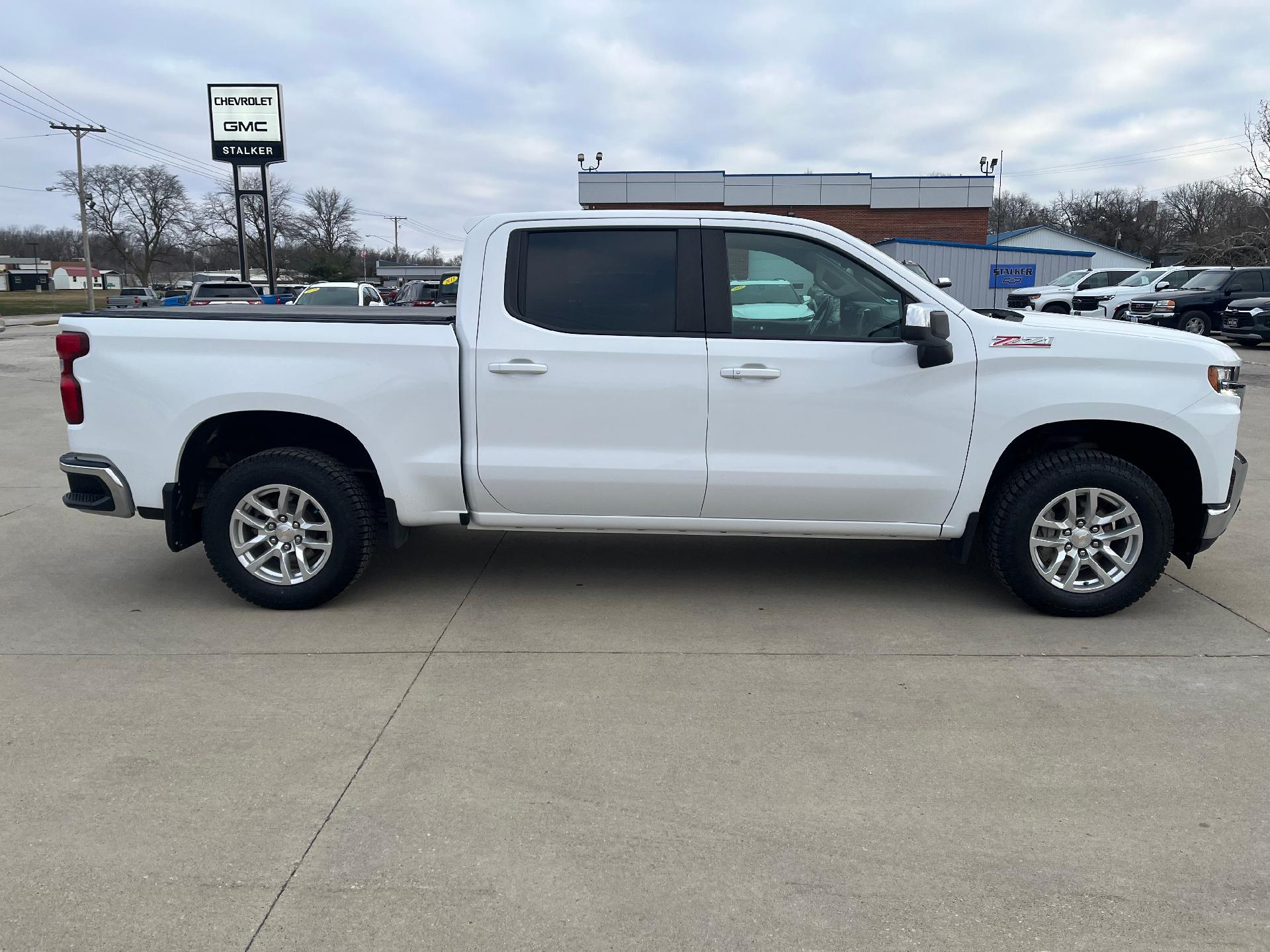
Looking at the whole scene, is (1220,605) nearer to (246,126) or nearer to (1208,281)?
(1208,281)

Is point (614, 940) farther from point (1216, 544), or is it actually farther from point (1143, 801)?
point (1216, 544)

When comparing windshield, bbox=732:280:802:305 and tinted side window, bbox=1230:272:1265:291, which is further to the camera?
tinted side window, bbox=1230:272:1265:291

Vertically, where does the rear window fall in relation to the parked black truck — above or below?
above

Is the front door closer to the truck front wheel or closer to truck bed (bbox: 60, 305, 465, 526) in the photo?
truck bed (bbox: 60, 305, 465, 526)

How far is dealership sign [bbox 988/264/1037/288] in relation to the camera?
1257 inches

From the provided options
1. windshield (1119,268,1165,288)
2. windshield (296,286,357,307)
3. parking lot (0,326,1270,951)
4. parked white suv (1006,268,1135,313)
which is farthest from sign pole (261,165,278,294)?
parking lot (0,326,1270,951)

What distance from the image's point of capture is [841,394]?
15.3ft

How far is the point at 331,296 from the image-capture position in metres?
22.1

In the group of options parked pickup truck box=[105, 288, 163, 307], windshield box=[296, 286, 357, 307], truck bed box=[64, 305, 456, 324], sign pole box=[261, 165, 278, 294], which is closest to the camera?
truck bed box=[64, 305, 456, 324]

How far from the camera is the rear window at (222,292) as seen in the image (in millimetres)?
27469

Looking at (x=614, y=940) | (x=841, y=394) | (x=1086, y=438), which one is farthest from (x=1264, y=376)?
(x=614, y=940)

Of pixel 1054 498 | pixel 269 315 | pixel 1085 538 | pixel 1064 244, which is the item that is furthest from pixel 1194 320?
pixel 1064 244

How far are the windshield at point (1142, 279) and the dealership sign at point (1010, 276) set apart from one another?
18.8 ft

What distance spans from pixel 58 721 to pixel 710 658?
2625mm
